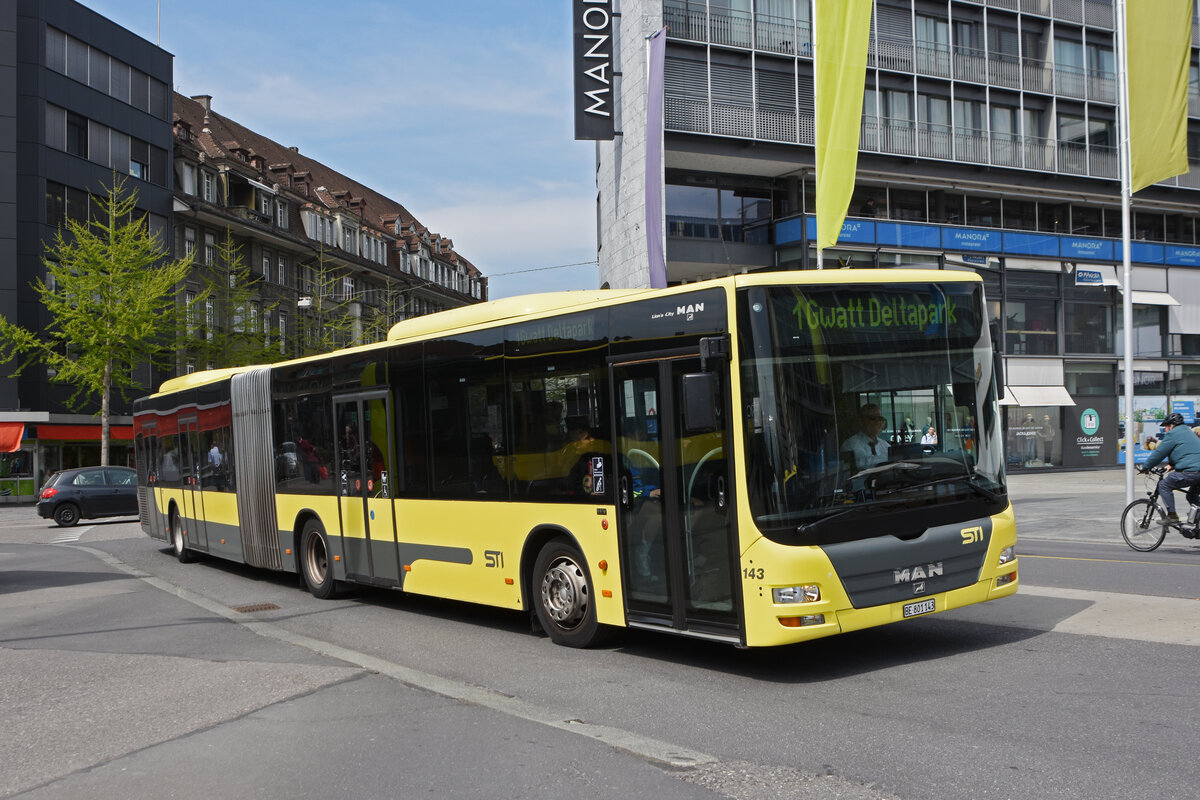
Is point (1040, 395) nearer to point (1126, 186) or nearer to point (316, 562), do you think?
point (1126, 186)

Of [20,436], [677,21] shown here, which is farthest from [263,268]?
[677,21]

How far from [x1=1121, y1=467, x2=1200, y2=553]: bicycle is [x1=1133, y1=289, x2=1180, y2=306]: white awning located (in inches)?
1214

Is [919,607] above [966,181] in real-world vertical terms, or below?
below

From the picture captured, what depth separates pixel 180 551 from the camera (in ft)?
61.6

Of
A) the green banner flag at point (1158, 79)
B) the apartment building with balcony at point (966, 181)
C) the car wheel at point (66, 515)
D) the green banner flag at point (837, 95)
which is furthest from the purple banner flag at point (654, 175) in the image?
the car wheel at point (66, 515)

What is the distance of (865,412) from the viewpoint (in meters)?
7.54

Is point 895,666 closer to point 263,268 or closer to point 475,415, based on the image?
point 475,415

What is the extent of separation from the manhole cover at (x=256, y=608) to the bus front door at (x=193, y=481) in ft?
15.4

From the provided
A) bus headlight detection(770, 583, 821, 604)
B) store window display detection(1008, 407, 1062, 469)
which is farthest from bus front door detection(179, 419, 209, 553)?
store window display detection(1008, 407, 1062, 469)

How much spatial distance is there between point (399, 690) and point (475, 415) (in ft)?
10.4

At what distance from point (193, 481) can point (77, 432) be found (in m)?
31.3

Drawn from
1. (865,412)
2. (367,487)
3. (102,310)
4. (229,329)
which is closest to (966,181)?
(229,329)

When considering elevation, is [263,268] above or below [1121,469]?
above

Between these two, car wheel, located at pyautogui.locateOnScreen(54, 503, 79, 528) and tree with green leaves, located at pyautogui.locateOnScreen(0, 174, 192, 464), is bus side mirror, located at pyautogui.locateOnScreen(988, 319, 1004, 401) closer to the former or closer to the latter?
car wheel, located at pyautogui.locateOnScreen(54, 503, 79, 528)
